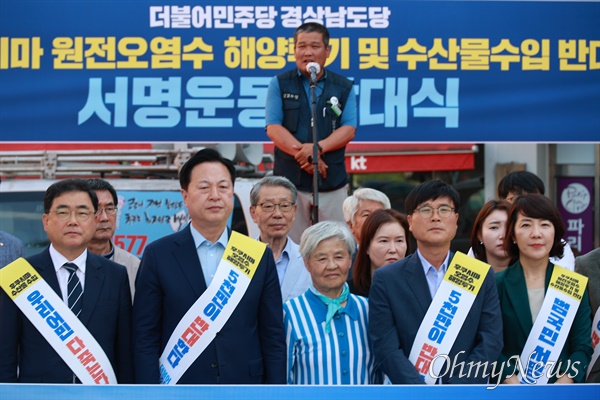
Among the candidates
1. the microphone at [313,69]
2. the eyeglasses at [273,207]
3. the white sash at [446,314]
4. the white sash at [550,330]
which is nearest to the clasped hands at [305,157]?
the microphone at [313,69]

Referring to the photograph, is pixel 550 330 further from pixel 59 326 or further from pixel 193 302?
pixel 59 326

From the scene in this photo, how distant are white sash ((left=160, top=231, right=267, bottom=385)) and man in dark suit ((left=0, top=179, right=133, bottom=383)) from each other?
0.66ft

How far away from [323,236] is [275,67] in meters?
2.86

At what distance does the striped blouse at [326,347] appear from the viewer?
3.75 metres

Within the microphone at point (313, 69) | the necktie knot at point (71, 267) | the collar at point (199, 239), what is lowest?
the necktie knot at point (71, 267)

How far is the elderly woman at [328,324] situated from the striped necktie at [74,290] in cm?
85

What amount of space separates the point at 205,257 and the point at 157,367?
50cm

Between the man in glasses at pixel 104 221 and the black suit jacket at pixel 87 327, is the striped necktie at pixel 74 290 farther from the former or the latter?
the man in glasses at pixel 104 221

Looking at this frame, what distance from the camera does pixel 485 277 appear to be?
3.77m

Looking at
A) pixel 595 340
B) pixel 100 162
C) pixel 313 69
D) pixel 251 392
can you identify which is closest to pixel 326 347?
pixel 251 392

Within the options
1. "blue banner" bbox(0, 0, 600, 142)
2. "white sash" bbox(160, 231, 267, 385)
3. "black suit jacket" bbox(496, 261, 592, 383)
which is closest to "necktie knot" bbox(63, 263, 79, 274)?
"white sash" bbox(160, 231, 267, 385)

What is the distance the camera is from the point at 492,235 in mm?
4574

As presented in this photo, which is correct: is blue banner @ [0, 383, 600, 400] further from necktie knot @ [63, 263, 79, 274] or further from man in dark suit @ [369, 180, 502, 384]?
necktie knot @ [63, 263, 79, 274]

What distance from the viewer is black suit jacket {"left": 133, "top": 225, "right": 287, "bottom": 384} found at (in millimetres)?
3666
